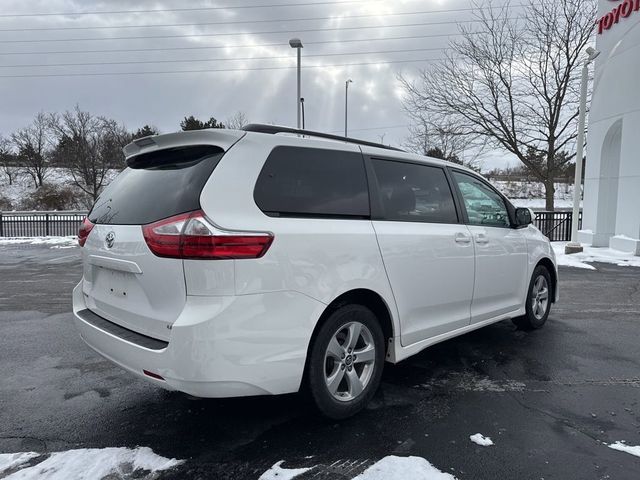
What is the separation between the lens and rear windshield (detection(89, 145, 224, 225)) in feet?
8.60

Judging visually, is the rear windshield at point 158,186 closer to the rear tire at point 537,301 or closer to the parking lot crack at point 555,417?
the parking lot crack at point 555,417

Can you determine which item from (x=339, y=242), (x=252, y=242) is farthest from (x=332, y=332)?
(x=252, y=242)

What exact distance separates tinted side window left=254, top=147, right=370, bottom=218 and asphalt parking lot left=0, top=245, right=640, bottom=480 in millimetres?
1298

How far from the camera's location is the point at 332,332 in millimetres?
2910

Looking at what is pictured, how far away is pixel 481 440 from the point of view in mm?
2918

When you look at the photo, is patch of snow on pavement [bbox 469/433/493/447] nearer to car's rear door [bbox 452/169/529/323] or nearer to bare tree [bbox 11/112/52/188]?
car's rear door [bbox 452/169/529/323]

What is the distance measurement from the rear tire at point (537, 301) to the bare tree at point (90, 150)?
3204 cm

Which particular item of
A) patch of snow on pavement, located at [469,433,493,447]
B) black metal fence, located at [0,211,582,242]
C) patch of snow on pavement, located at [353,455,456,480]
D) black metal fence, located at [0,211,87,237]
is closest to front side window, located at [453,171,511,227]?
patch of snow on pavement, located at [469,433,493,447]

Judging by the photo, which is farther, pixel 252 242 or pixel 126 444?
pixel 126 444

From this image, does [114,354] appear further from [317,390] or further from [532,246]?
[532,246]

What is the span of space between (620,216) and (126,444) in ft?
45.3

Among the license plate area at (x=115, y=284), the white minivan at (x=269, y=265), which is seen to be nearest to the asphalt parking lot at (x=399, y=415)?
the white minivan at (x=269, y=265)

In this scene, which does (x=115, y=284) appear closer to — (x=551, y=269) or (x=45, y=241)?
(x=551, y=269)

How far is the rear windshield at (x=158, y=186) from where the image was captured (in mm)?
2621
